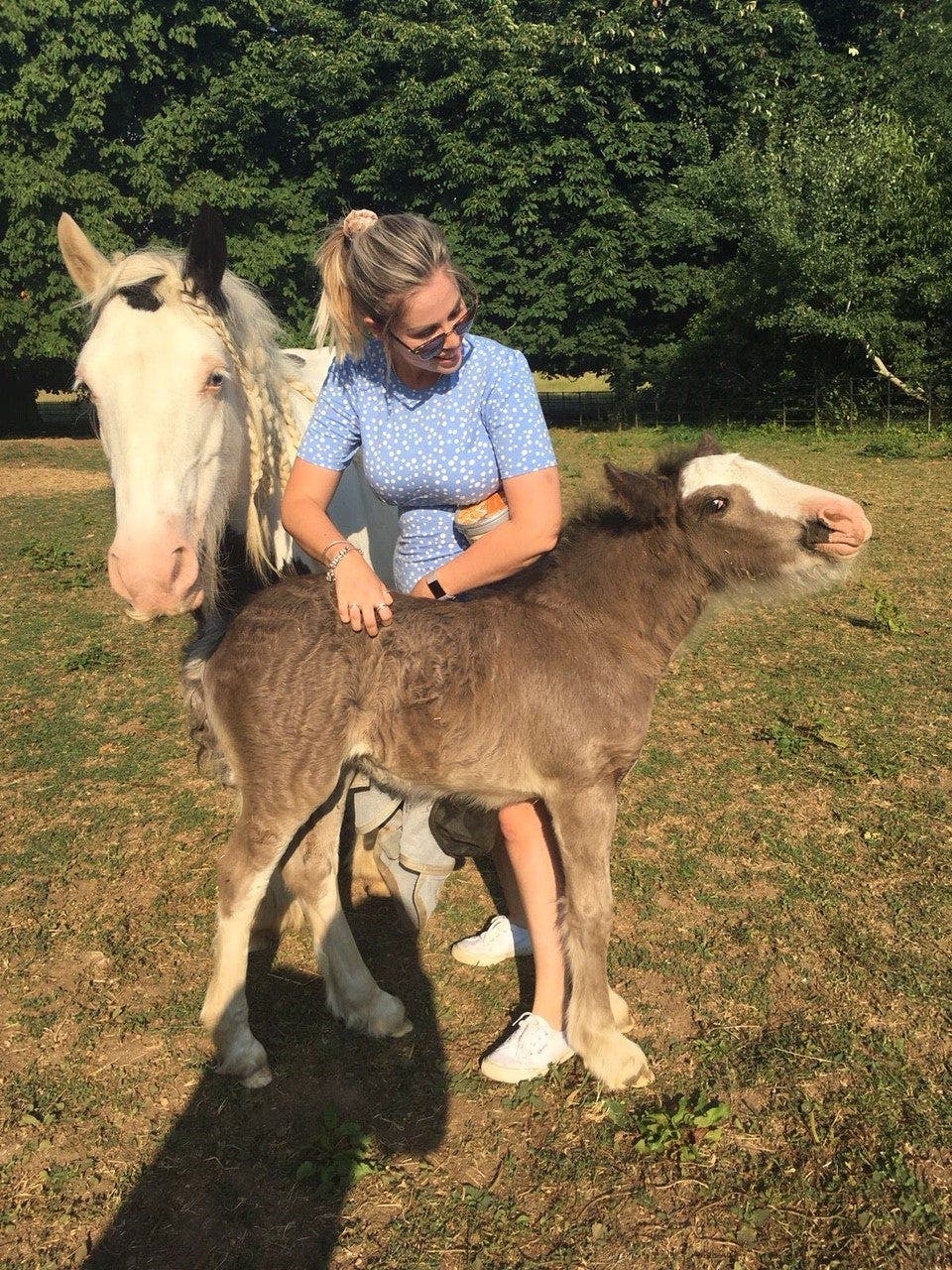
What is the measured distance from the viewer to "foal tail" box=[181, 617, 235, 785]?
303 cm

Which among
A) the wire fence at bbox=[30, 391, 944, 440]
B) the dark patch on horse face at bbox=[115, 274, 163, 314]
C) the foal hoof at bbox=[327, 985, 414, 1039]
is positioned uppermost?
the dark patch on horse face at bbox=[115, 274, 163, 314]

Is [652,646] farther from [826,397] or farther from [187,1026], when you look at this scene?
[826,397]

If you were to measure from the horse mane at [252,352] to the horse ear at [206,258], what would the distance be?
3cm

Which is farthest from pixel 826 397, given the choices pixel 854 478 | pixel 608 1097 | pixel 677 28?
pixel 608 1097

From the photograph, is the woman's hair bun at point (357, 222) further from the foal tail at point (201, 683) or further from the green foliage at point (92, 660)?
A: the green foliage at point (92, 660)

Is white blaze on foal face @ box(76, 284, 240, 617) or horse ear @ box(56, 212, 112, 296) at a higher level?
horse ear @ box(56, 212, 112, 296)

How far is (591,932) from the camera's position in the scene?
2.89 m

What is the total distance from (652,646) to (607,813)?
0.55 meters

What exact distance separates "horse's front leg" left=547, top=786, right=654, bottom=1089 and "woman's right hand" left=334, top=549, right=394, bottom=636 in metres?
0.79

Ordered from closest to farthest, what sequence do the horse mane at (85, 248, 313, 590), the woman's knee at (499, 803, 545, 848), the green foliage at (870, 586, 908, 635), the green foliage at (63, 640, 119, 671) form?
the horse mane at (85, 248, 313, 590) → the woman's knee at (499, 803, 545, 848) → the green foliage at (870, 586, 908, 635) → the green foliage at (63, 640, 119, 671)

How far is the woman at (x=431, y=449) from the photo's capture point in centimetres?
272

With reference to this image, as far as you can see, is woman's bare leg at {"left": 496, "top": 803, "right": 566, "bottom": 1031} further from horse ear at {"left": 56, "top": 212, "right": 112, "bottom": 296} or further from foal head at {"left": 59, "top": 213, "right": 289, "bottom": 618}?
horse ear at {"left": 56, "top": 212, "right": 112, "bottom": 296}

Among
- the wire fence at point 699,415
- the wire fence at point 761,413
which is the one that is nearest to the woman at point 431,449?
the wire fence at point 699,415

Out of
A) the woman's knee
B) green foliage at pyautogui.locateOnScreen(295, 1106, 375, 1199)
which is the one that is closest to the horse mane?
the woman's knee
